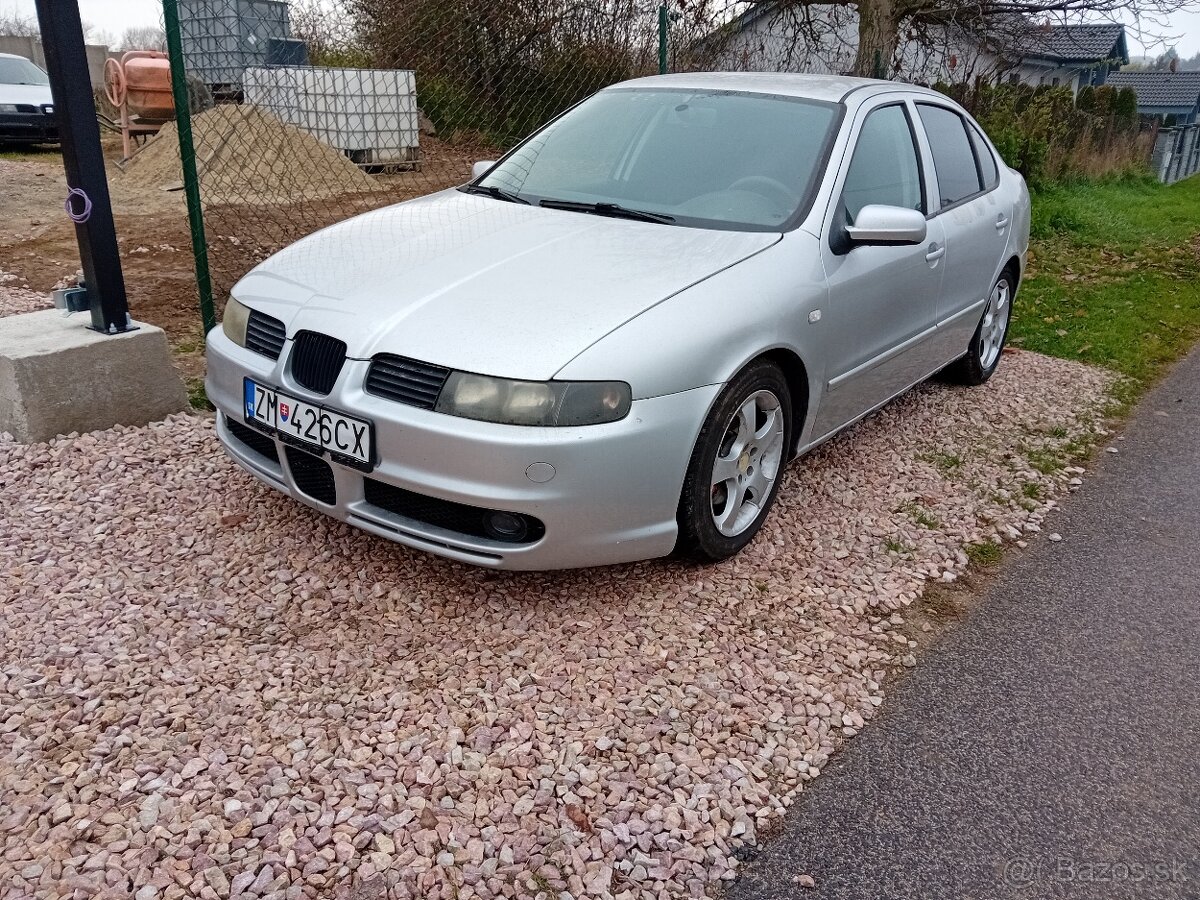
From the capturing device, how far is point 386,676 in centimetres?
274

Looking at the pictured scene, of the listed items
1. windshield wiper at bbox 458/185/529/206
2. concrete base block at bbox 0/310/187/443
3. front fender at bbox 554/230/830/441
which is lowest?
concrete base block at bbox 0/310/187/443

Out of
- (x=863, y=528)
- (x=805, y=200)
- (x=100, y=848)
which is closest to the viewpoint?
(x=100, y=848)

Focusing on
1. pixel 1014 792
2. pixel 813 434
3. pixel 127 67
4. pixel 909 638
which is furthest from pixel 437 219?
pixel 127 67

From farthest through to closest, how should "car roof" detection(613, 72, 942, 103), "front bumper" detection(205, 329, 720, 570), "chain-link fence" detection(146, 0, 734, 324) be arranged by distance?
"chain-link fence" detection(146, 0, 734, 324) → "car roof" detection(613, 72, 942, 103) → "front bumper" detection(205, 329, 720, 570)

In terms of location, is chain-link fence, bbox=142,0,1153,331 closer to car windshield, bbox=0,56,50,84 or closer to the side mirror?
the side mirror

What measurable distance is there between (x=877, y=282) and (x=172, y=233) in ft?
23.7

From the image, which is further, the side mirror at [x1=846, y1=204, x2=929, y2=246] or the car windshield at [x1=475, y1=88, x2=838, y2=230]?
the car windshield at [x1=475, y1=88, x2=838, y2=230]

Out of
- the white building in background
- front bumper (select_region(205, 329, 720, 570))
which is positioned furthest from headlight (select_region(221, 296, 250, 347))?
the white building in background

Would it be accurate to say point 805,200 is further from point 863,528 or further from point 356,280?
point 356,280

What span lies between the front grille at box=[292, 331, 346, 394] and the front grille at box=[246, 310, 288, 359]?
0.10 m

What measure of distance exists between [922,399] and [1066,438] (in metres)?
0.79

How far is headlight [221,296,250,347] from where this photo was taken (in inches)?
129

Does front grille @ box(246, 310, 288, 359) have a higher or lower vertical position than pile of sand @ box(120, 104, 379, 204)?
higher

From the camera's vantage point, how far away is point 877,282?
3.82 m
